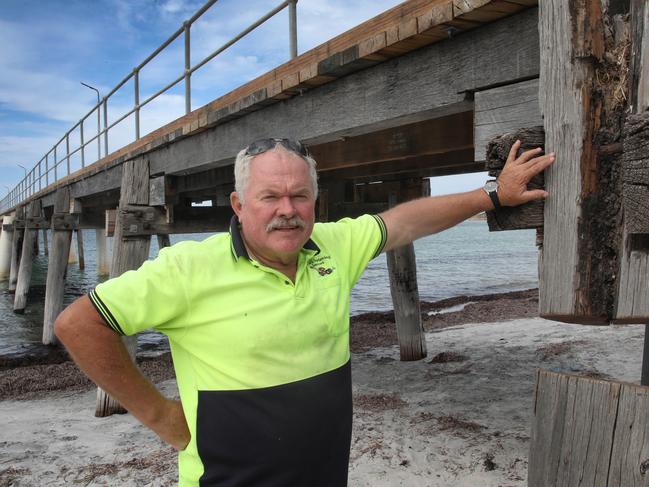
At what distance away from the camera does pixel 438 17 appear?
8.25 ft

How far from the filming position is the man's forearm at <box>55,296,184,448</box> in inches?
69.6

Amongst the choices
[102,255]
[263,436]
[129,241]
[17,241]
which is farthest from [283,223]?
[102,255]

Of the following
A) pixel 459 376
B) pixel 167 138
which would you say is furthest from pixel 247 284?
pixel 459 376

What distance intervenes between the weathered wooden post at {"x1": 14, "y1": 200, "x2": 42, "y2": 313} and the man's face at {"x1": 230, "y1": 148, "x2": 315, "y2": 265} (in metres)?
15.5

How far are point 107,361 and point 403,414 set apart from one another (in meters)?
3.88

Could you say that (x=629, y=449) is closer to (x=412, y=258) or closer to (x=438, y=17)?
(x=438, y=17)

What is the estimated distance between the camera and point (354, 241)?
7.75ft

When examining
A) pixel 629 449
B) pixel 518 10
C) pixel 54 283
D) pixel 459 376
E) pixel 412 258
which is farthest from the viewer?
pixel 54 283

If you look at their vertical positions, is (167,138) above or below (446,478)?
above

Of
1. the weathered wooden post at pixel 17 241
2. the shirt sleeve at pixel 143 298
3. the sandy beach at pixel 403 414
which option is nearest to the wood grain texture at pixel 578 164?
the shirt sleeve at pixel 143 298

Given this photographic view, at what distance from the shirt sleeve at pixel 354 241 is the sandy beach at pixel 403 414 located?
212cm

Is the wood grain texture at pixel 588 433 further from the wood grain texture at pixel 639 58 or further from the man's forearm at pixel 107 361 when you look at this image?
the man's forearm at pixel 107 361

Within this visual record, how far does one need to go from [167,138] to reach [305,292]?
448cm

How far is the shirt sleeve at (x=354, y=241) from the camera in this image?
226cm
